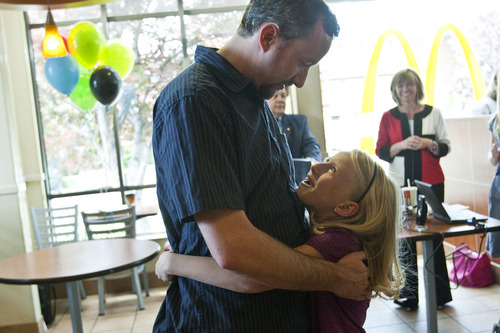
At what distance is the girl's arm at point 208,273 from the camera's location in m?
1.11

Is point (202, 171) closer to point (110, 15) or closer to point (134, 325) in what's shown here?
point (134, 325)

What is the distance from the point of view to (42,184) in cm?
544

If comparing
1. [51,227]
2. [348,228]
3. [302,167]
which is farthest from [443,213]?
[51,227]

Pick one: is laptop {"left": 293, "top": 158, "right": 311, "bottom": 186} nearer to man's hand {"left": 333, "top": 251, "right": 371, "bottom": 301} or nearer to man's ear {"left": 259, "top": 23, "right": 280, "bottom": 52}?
man's hand {"left": 333, "top": 251, "right": 371, "bottom": 301}

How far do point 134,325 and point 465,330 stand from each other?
258cm

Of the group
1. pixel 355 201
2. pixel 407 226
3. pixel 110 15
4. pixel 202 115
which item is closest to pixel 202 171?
Answer: pixel 202 115

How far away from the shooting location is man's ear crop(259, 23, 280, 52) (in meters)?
1.15

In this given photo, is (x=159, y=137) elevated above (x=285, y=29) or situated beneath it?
situated beneath

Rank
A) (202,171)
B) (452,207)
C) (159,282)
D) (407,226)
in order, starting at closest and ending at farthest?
1. (202,171)
2. (407,226)
3. (452,207)
4. (159,282)

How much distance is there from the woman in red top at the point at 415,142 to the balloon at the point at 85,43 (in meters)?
2.65

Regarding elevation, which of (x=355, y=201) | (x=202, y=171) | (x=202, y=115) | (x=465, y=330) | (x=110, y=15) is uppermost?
(x=110, y=15)

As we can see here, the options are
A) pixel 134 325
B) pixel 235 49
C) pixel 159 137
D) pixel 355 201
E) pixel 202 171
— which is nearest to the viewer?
pixel 202 171

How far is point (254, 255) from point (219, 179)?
0.16m

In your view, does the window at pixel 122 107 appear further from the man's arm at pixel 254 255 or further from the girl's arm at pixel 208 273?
the man's arm at pixel 254 255
